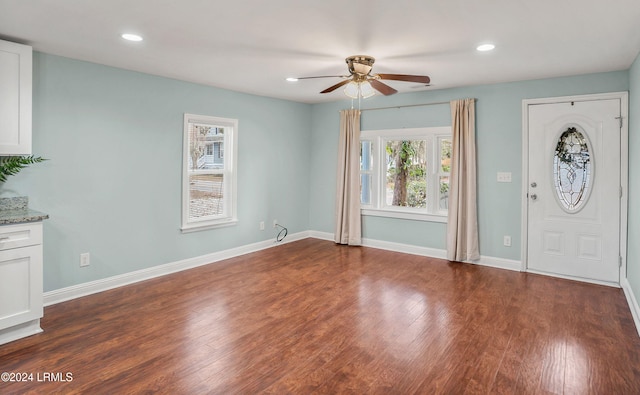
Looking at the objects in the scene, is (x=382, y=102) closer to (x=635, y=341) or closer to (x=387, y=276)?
(x=387, y=276)

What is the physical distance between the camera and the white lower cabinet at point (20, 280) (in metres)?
2.81

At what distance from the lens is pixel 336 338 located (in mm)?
2953

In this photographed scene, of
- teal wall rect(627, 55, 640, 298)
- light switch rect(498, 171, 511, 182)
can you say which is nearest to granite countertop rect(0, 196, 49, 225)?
light switch rect(498, 171, 511, 182)

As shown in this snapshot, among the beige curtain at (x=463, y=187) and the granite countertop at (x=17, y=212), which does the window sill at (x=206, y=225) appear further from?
the beige curtain at (x=463, y=187)

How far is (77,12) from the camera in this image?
2.60 meters

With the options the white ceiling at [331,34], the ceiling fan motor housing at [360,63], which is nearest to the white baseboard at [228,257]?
the white ceiling at [331,34]

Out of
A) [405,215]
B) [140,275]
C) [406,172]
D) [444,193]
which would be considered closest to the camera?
[140,275]

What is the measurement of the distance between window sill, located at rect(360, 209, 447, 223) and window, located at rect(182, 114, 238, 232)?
7.02 ft

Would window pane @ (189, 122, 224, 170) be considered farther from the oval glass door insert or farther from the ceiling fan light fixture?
the oval glass door insert

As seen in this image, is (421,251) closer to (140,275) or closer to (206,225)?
(206,225)

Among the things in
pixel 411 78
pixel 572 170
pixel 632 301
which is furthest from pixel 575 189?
pixel 411 78

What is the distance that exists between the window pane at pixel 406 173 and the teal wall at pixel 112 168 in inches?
88.4

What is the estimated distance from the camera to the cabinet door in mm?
2804

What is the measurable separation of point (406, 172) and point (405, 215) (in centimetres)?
67
